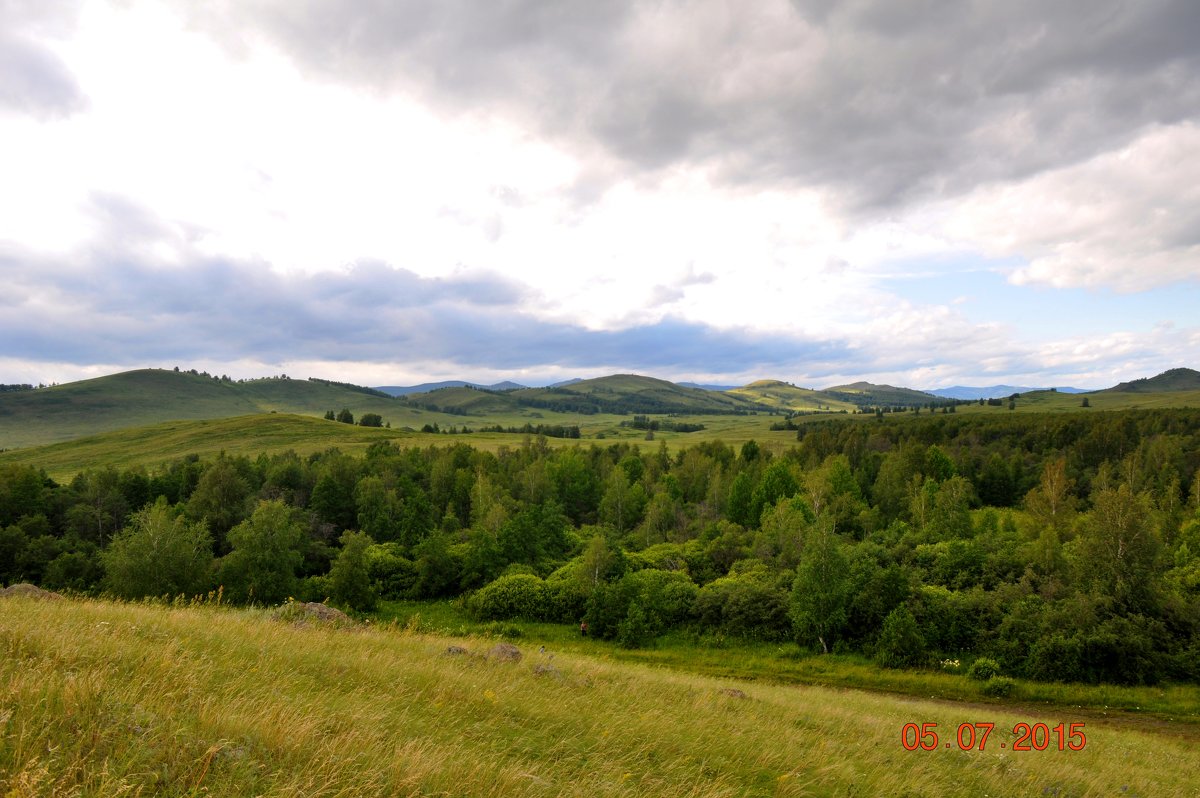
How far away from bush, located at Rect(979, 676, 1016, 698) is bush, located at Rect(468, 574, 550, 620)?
114 ft

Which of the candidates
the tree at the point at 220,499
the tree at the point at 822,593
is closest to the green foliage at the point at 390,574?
the tree at the point at 220,499

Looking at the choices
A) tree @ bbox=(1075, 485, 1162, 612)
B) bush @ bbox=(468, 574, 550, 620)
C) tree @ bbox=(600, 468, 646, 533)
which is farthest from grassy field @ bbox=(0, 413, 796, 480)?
tree @ bbox=(1075, 485, 1162, 612)

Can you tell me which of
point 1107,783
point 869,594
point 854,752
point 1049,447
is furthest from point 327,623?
point 1049,447

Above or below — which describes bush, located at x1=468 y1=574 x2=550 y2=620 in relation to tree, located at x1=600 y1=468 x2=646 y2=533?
below

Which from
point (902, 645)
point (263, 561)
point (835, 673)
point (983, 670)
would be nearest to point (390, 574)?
point (263, 561)

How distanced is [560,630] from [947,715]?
33.5m

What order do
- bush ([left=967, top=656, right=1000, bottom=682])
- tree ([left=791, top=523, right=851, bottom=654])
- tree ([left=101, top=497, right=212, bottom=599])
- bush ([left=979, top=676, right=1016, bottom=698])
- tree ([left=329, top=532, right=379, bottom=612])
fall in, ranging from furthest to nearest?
1. tree ([left=329, top=532, right=379, bottom=612])
2. tree ([left=791, top=523, right=851, bottom=654])
3. tree ([left=101, top=497, right=212, bottom=599])
4. bush ([left=967, top=656, right=1000, bottom=682])
5. bush ([left=979, top=676, right=1016, bottom=698])

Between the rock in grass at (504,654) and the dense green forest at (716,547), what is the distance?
29793mm

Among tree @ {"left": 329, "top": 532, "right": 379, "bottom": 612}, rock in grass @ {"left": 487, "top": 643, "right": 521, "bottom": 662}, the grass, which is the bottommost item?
the grass

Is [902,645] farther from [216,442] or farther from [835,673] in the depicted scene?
[216,442]

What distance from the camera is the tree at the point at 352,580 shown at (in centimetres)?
5222

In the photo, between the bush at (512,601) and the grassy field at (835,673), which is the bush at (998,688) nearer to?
the grassy field at (835,673)

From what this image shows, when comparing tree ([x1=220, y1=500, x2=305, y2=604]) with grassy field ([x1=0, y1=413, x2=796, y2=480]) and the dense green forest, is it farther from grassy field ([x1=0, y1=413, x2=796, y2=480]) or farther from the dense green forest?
grassy field ([x1=0, y1=413, x2=796, y2=480])
